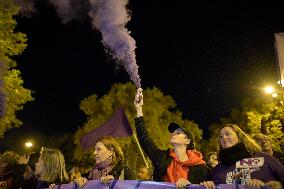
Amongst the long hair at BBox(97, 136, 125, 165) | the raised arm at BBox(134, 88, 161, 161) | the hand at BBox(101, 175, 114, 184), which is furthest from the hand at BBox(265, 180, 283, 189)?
the long hair at BBox(97, 136, 125, 165)

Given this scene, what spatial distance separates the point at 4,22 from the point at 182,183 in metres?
18.3

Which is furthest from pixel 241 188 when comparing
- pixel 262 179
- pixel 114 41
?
pixel 114 41

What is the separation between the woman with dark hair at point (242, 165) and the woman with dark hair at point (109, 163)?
1.21 meters

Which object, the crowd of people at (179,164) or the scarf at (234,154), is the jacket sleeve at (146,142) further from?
the scarf at (234,154)

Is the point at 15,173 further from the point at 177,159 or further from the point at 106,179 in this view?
the point at 177,159

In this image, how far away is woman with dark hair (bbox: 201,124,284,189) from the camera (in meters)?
4.79

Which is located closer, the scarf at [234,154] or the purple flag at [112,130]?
the scarf at [234,154]

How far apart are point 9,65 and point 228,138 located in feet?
58.5

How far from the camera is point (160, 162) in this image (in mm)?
5789

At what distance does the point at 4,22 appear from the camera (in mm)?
21078

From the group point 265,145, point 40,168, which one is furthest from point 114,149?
A: point 265,145

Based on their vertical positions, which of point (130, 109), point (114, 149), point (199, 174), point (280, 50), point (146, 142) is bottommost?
point (199, 174)

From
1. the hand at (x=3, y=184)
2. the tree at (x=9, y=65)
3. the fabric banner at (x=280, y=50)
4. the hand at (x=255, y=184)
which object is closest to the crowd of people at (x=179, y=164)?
the hand at (x=255, y=184)

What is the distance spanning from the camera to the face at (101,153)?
19.3 feet
